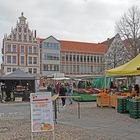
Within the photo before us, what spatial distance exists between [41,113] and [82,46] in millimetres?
96117

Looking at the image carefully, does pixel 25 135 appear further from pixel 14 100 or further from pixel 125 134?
pixel 14 100

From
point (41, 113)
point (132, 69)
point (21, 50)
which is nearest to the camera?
point (41, 113)

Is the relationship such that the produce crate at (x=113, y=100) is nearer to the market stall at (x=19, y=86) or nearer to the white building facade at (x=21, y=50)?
the market stall at (x=19, y=86)

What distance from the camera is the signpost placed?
8.90 metres

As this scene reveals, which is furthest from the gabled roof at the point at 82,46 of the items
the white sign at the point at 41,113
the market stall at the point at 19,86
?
the white sign at the point at 41,113

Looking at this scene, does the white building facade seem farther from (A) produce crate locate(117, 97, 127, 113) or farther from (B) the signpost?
(B) the signpost

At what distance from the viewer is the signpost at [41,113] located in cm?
890

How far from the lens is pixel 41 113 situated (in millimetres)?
9000

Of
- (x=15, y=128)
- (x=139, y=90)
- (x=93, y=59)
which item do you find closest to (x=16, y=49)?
(x=93, y=59)

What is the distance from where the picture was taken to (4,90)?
1332 inches

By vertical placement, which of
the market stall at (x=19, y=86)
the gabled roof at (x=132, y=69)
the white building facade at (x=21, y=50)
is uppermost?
the white building facade at (x=21, y=50)

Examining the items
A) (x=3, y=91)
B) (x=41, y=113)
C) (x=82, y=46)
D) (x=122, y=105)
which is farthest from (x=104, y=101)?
(x=82, y=46)

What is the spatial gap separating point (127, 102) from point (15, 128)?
286 inches

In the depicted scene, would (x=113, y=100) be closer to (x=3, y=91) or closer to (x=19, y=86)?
(x=19, y=86)
